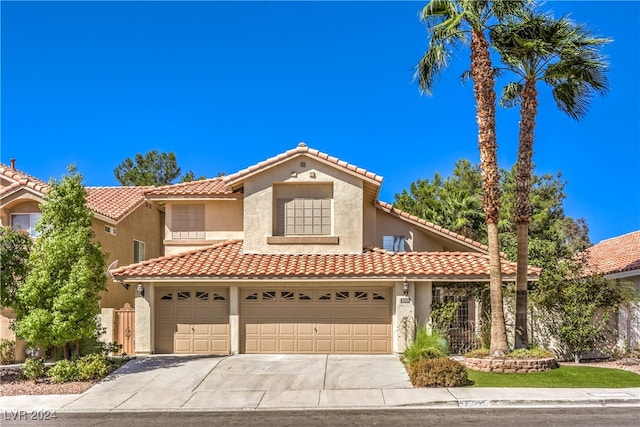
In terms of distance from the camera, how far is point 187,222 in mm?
24594

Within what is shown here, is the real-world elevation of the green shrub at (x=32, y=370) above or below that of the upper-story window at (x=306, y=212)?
below

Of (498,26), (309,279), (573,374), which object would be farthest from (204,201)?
(573,374)

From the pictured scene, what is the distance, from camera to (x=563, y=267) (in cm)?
2097

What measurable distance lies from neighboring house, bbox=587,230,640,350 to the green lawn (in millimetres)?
3218

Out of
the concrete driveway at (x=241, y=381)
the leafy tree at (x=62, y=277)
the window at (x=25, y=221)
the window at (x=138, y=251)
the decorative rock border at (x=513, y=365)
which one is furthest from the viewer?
the window at (x=138, y=251)

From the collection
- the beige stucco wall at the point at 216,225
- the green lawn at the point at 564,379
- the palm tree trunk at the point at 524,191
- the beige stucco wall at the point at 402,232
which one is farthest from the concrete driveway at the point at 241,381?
the beige stucco wall at the point at 402,232

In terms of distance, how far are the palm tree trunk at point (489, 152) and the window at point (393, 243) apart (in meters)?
6.23

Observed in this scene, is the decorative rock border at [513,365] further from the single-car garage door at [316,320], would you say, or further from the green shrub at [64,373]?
the green shrub at [64,373]

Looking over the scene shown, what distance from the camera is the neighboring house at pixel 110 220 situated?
2333 cm

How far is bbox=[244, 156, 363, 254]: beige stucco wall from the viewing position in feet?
74.5

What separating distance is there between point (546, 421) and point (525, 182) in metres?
9.22

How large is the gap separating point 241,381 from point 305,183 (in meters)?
8.25

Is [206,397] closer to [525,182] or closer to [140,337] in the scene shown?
[140,337]

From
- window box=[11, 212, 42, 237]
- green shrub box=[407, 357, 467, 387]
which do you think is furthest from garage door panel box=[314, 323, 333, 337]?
window box=[11, 212, 42, 237]
